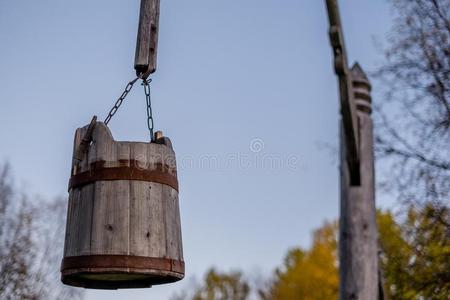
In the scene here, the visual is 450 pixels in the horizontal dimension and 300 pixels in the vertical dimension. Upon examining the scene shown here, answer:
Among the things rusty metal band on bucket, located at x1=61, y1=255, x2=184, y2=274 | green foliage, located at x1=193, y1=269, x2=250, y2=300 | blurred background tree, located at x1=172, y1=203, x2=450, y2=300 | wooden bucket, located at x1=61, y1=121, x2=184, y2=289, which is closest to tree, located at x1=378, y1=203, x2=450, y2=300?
blurred background tree, located at x1=172, y1=203, x2=450, y2=300

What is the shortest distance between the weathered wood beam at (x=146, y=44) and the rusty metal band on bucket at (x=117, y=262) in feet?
4.83

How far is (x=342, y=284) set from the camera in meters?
4.04

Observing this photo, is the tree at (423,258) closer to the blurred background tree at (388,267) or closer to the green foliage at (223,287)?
the blurred background tree at (388,267)

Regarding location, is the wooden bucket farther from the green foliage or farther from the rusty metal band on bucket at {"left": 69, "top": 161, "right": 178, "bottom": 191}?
the green foliage

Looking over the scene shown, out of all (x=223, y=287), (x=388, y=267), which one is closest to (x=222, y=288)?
(x=223, y=287)

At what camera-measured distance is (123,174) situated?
519 cm

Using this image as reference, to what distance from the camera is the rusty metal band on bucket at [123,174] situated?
17.0ft

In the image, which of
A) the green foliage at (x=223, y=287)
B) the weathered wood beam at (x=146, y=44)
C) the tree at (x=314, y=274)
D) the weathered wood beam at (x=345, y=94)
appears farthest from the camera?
the green foliage at (x=223, y=287)

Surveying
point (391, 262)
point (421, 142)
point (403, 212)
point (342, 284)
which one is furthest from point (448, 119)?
point (342, 284)

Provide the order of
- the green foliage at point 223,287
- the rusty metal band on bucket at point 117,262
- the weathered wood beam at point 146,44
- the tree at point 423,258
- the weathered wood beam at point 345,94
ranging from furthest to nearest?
the green foliage at point 223,287, the tree at point 423,258, the weathered wood beam at point 146,44, the rusty metal band on bucket at point 117,262, the weathered wood beam at point 345,94

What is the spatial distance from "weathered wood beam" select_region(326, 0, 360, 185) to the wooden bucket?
1735 mm

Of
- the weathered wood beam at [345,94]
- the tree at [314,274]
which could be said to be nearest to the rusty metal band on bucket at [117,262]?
the weathered wood beam at [345,94]

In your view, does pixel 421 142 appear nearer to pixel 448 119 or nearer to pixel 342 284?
pixel 448 119

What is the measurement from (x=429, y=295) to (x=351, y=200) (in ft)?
26.4
